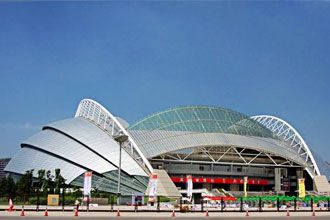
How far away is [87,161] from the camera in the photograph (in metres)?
82.6

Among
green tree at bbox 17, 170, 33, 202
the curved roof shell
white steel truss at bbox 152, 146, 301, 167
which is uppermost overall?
the curved roof shell

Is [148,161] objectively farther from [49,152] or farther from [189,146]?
[49,152]

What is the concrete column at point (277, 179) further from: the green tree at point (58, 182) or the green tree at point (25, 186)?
the green tree at point (25, 186)

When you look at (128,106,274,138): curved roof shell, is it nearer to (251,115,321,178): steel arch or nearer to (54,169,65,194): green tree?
(251,115,321,178): steel arch

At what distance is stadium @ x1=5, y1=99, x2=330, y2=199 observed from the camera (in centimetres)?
8350

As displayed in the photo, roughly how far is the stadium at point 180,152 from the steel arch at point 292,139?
0.24 metres

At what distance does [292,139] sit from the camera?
10919 centimetres

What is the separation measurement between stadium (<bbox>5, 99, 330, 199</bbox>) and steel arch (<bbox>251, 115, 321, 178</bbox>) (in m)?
0.24

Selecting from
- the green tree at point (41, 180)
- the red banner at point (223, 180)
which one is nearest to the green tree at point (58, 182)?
the green tree at point (41, 180)

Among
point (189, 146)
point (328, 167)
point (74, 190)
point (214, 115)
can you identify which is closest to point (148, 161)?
point (189, 146)

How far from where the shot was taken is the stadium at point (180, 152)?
8350 cm

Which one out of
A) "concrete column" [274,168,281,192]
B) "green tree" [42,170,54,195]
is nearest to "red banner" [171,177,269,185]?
"concrete column" [274,168,281,192]

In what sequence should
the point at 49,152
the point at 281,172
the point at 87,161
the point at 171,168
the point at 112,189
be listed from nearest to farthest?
1. the point at 112,189
2. the point at 87,161
3. the point at 49,152
4. the point at 171,168
5. the point at 281,172

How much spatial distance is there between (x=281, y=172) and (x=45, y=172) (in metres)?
48.7
